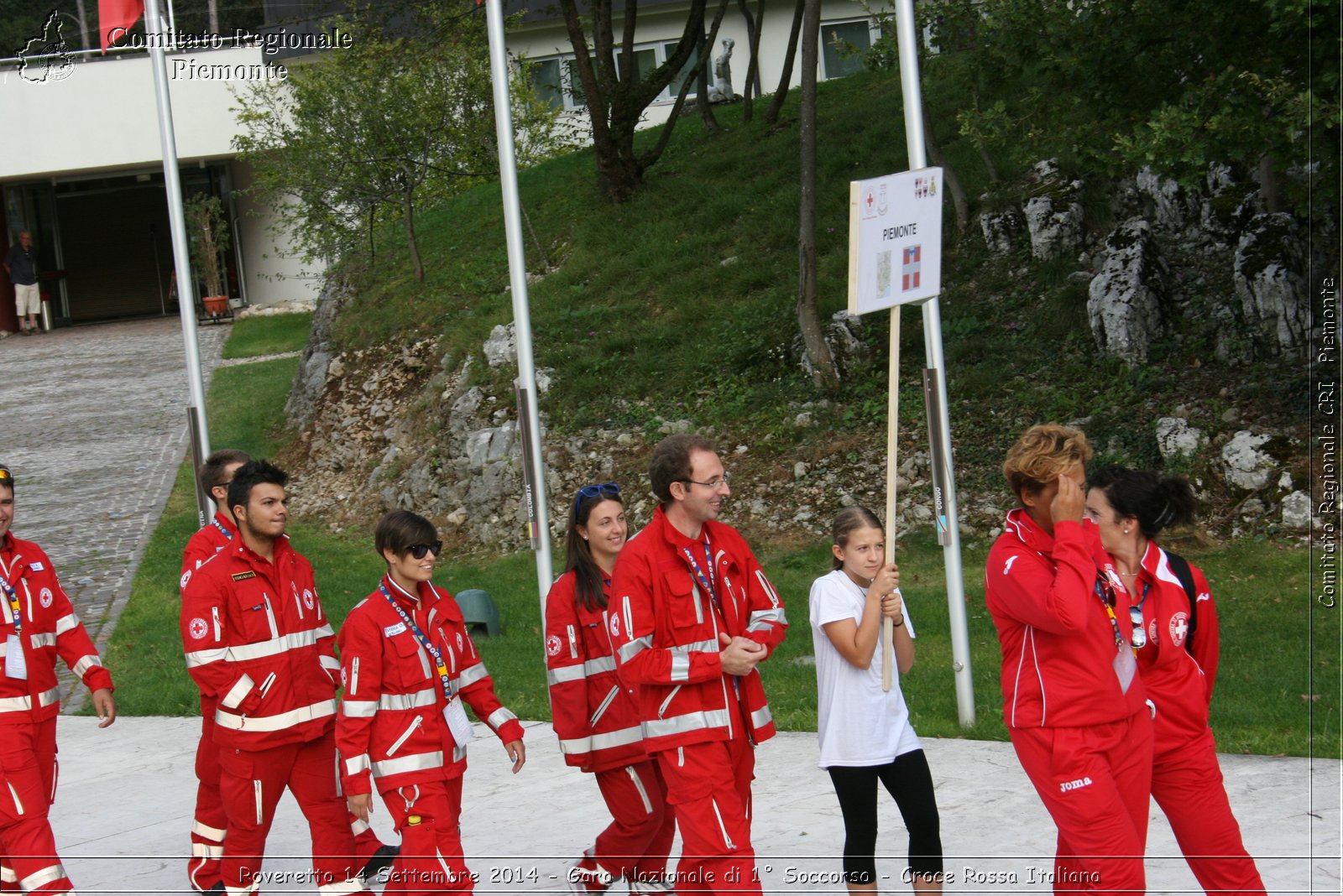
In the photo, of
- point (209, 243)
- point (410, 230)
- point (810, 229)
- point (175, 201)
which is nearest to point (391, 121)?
point (410, 230)

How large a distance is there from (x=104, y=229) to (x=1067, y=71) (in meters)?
29.4

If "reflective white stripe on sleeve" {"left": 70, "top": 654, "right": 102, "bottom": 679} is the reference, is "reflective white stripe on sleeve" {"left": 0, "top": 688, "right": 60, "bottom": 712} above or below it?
below

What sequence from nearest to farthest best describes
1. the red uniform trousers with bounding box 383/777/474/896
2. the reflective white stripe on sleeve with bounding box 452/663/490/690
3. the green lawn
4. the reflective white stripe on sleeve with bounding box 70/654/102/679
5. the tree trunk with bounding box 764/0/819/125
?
the red uniform trousers with bounding box 383/777/474/896 → the reflective white stripe on sleeve with bounding box 452/663/490/690 → the reflective white stripe on sleeve with bounding box 70/654/102/679 → the tree trunk with bounding box 764/0/819/125 → the green lawn

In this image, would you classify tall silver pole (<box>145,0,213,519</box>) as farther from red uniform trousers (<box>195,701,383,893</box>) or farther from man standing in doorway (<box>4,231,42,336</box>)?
man standing in doorway (<box>4,231,42,336</box>)

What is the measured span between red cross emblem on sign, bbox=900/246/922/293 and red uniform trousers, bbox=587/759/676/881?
2.32 m

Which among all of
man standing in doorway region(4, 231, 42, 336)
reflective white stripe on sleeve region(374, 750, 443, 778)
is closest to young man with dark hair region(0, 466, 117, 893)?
reflective white stripe on sleeve region(374, 750, 443, 778)

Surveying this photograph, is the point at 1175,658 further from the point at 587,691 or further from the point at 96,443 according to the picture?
the point at 96,443

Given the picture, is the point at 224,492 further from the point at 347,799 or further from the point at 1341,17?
the point at 1341,17

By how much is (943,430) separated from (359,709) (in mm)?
4111

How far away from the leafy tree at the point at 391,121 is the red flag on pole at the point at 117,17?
8.43m

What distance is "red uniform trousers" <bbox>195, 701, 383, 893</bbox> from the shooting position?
248 inches

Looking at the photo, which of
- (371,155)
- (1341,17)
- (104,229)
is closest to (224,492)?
(1341,17)

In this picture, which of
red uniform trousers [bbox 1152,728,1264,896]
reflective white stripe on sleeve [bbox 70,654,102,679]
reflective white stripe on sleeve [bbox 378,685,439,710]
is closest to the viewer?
red uniform trousers [bbox 1152,728,1264,896]

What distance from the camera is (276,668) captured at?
5742mm
